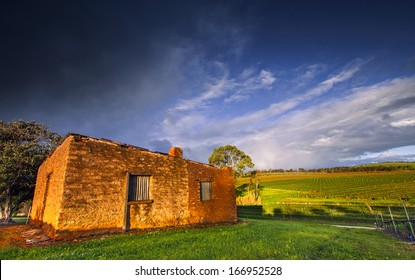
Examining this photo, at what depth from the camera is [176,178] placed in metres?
13.5

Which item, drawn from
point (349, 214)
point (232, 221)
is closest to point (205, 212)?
point (232, 221)

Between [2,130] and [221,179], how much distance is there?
23396mm

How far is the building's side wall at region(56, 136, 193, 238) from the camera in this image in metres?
9.07

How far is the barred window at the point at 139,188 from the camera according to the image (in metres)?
11.2

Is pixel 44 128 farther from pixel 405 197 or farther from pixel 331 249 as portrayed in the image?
pixel 405 197

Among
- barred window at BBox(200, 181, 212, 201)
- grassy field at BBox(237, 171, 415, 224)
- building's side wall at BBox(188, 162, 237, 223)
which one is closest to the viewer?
building's side wall at BBox(188, 162, 237, 223)

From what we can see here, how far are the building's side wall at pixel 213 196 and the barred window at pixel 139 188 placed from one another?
3.27m

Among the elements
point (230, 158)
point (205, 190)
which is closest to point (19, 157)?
point (205, 190)

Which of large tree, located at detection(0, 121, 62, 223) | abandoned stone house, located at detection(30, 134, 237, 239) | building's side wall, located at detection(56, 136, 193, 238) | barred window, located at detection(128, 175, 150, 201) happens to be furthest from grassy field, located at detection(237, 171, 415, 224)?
large tree, located at detection(0, 121, 62, 223)

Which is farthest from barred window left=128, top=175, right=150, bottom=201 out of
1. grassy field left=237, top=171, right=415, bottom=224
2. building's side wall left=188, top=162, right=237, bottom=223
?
grassy field left=237, top=171, right=415, bottom=224

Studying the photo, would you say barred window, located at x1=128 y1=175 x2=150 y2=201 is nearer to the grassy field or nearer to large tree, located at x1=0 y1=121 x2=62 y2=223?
large tree, located at x1=0 y1=121 x2=62 y2=223

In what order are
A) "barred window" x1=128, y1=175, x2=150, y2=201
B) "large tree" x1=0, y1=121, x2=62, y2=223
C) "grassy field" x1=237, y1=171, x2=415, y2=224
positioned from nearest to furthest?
"barred window" x1=128, y1=175, x2=150, y2=201 → "large tree" x1=0, y1=121, x2=62, y2=223 → "grassy field" x1=237, y1=171, x2=415, y2=224

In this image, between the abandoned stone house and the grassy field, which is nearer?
the abandoned stone house

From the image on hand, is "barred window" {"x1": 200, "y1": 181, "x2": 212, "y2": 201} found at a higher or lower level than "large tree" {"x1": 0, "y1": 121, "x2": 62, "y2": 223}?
lower
